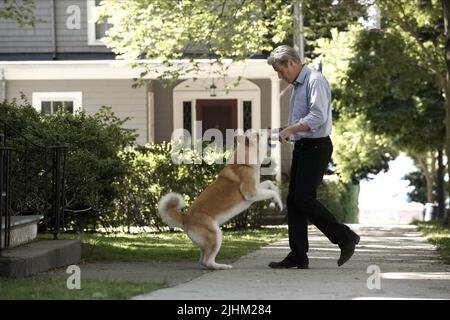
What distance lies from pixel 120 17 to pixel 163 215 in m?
12.2

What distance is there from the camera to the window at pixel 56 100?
26.0 meters

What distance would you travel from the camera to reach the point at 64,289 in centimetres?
802

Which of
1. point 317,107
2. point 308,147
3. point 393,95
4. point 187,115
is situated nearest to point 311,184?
point 308,147

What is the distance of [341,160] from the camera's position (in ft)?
136

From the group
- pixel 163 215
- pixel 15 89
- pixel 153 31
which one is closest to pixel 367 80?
pixel 153 31

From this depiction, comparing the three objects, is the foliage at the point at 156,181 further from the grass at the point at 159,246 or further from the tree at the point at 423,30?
the tree at the point at 423,30

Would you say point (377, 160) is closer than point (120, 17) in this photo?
No

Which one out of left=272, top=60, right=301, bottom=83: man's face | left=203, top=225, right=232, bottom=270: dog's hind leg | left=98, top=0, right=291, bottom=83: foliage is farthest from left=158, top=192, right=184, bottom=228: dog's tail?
left=98, top=0, right=291, bottom=83: foliage

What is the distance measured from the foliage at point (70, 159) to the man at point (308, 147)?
3.61 m

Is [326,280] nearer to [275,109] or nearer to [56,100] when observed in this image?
[275,109]

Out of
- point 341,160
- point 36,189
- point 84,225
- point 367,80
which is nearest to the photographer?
point 36,189

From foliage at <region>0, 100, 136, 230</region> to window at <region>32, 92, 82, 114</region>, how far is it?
8.99 m
